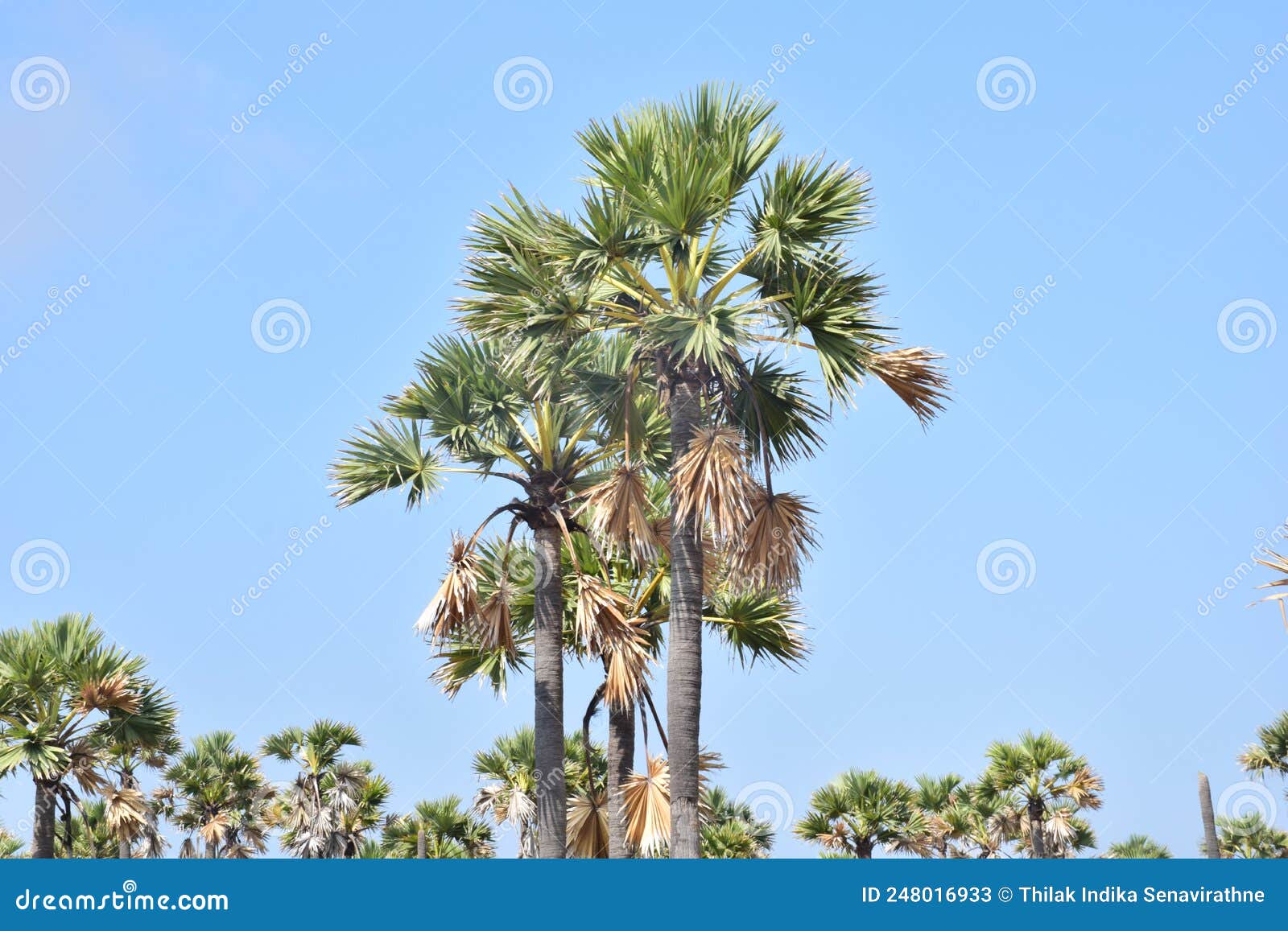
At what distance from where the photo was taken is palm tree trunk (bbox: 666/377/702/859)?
34.4 feet

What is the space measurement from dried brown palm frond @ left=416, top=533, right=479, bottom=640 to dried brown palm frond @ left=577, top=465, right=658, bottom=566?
2.17 m

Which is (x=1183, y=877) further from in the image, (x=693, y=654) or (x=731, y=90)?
(x=731, y=90)

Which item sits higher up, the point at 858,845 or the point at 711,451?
the point at 711,451

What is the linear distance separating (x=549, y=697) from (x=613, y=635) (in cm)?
133

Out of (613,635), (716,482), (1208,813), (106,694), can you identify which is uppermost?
(716,482)

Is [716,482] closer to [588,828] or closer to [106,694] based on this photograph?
[588,828]

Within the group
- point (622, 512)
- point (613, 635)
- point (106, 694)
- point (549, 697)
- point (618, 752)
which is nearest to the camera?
point (622, 512)

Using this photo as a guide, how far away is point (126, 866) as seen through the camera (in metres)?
7.60

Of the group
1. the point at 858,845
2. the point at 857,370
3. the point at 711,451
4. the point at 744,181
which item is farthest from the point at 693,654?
the point at 858,845

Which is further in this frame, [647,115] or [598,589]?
[598,589]

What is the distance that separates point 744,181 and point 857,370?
Answer: 6.94 ft

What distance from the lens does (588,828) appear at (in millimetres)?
16922

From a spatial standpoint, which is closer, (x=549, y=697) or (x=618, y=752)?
(x=549, y=697)

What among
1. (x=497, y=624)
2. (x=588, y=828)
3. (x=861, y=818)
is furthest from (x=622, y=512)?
(x=861, y=818)
